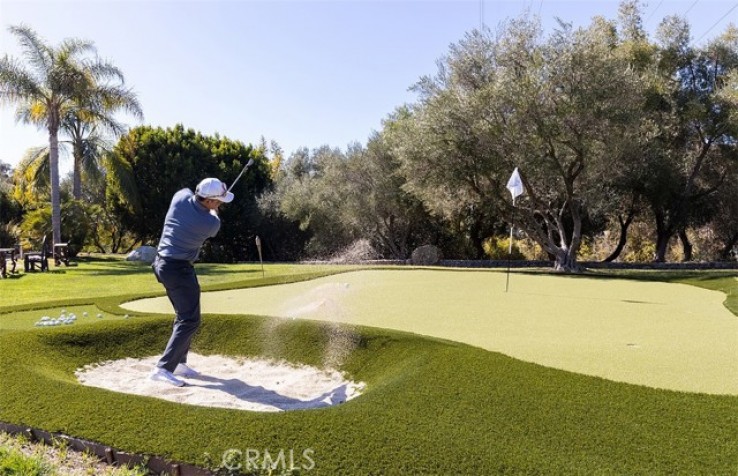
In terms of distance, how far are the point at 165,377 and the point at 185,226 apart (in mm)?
1316

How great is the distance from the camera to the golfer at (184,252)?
187 inches

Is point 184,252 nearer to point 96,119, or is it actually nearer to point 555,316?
point 555,316

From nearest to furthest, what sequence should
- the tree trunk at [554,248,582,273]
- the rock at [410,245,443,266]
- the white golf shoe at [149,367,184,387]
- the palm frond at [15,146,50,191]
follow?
the white golf shoe at [149,367,184,387] < the tree trunk at [554,248,582,273] < the palm frond at [15,146,50,191] < the rock at [410,245,443,266]

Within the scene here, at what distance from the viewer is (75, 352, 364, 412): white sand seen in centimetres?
452

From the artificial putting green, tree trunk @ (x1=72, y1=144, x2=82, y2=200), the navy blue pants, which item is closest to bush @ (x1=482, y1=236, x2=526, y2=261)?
the artificial putting green

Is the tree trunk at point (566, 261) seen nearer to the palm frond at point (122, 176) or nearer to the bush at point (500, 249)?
the bush at point (500, 249)

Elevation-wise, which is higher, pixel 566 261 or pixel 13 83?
pixel 13 83

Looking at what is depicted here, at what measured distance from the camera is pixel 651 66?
837 inches

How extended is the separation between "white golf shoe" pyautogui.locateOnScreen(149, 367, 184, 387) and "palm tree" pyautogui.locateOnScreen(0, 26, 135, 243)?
63.0ft

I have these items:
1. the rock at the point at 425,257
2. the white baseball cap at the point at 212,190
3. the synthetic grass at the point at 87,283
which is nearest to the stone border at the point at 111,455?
the white baseball cap at the point at 212,190

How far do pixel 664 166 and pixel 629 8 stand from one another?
695 cm

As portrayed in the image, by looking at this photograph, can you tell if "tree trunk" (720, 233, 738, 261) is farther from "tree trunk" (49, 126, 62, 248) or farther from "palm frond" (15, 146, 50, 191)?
"palm frond" (15, 146, 50, 191)

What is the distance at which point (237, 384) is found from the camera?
5.07 metres

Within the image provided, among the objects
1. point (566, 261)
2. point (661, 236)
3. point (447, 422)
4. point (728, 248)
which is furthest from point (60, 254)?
point (728, 248)
